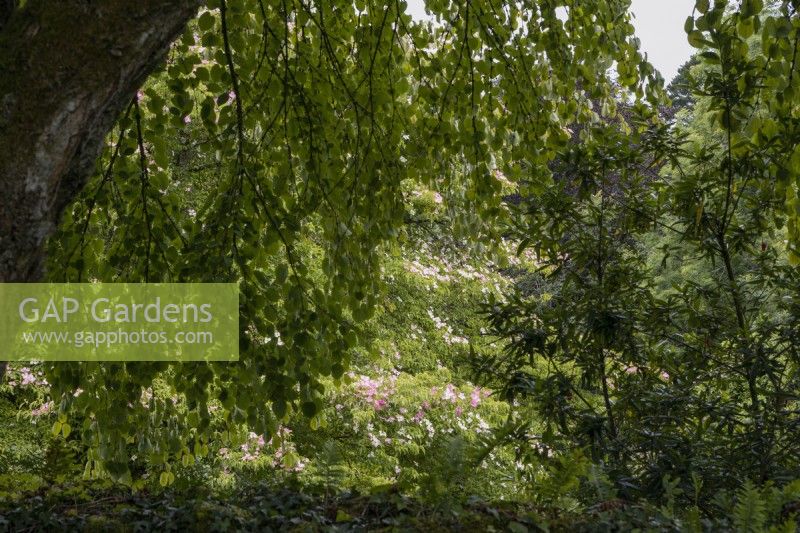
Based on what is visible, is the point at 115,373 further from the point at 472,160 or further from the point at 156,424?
the point at 472,160

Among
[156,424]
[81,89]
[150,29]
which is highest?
[150,29]

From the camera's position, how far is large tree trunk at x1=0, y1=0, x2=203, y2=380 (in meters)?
1.44

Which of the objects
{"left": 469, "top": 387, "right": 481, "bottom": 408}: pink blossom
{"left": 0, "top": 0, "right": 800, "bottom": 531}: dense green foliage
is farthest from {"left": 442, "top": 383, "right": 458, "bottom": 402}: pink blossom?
{"left": 0, "top": 0, "right": 800, "bottom": 531}: dense green foliage

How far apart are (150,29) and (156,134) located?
139 centimetres

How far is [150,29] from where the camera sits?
1556mm

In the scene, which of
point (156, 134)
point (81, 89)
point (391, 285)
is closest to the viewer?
point (81, 89)

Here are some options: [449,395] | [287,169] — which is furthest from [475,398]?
[287,169]

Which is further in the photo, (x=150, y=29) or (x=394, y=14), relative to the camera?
(x=394, y=14)

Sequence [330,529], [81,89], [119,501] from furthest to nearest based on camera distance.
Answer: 1. [119,501]
2. [330,529]
3. [81,89]

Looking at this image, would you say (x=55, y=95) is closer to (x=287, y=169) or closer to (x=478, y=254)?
(x=287, y=169)

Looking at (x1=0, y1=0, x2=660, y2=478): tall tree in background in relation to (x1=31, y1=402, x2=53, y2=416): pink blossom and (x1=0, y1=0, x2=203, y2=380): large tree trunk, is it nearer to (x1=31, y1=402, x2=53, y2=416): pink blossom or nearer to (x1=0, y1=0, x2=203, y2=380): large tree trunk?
(x1=0, y1=0, x2=203, y2=380): large tree trunk

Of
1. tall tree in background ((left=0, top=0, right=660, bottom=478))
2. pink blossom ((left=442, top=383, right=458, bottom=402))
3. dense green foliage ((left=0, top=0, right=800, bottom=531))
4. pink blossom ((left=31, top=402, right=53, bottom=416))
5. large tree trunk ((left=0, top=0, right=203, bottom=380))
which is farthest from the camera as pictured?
pink blossom ((left=442, top=383, right=458, bottom=402))

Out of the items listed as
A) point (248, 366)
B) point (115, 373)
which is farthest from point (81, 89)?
point (115, 373)

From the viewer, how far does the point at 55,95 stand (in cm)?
146
